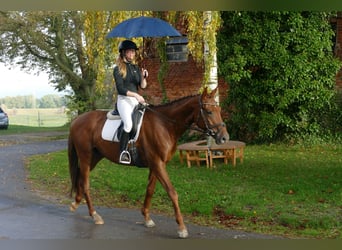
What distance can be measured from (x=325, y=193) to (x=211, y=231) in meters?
2.99

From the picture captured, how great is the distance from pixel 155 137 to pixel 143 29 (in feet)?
6.69

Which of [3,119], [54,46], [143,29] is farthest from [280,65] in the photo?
[3,119]

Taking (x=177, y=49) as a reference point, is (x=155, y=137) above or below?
below

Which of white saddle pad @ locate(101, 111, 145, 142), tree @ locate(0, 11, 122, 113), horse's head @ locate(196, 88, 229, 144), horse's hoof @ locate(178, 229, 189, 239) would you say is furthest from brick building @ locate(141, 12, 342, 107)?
horse's hoof @ locate(178, 229, 189, 239)

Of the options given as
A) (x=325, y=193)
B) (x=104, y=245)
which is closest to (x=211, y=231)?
(x=104, y=245)

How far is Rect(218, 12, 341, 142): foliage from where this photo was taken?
1558 centimetres

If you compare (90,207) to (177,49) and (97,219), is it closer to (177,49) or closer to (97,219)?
(97,219)

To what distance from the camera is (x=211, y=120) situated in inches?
259

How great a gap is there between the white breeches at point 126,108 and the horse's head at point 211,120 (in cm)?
104

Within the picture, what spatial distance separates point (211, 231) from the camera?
6.85m

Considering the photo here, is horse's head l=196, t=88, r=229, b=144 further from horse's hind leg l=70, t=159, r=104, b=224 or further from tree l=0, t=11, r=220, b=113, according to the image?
tree l=0, t=11, r=220, b=113

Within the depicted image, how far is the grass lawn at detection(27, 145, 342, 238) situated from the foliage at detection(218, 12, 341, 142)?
2346 mm
